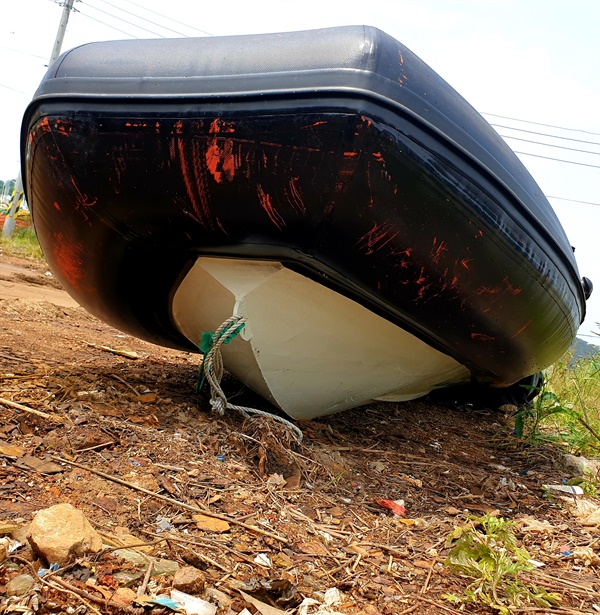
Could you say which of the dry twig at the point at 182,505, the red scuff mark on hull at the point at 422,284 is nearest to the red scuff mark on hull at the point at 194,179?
the red scuff mark on hull at the point at 422,284

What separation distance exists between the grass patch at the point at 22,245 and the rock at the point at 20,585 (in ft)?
24.4

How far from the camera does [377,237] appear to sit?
1.65m

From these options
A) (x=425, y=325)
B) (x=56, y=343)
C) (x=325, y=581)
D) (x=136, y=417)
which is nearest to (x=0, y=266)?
(x=56, y=343)

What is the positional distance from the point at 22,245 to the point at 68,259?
7.85 meters

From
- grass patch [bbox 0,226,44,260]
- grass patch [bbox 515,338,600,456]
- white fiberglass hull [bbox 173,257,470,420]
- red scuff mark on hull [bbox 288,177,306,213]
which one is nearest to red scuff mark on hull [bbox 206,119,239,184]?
red scuff mark on hull [bbox 288,177,306,213]

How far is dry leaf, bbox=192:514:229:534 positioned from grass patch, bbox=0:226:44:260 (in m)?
7.19

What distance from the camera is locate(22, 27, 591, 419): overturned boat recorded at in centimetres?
156

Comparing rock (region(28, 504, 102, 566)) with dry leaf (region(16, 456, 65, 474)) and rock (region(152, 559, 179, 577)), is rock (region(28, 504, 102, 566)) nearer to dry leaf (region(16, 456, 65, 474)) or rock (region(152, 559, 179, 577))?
rock (region(152, 559, 179, 577))

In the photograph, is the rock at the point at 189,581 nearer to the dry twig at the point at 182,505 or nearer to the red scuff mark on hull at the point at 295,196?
the dry twig at the point at 182,505

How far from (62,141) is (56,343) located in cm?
153

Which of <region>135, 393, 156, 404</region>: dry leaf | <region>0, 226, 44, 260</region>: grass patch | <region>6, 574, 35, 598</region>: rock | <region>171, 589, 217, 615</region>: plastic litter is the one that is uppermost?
<region>6, 574, 35, 598</region>: rock

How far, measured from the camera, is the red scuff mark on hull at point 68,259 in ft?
6.59

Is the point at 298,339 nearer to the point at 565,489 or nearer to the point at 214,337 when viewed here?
the point at 214,337

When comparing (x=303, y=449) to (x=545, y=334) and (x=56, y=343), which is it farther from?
(x=56, y=343)
